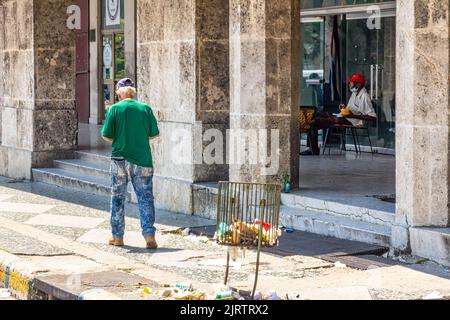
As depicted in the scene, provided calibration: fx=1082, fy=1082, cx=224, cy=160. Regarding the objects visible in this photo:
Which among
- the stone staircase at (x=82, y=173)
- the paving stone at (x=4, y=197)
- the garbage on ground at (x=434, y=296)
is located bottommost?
the garbage on ground at (x=434, y=296)

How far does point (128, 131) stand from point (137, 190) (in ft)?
2.02

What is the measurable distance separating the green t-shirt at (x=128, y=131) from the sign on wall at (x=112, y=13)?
13276 millimetres

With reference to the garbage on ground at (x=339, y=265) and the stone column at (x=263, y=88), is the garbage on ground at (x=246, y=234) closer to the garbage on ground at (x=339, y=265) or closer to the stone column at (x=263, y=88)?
the garbage on ground at (x=339, y=265)

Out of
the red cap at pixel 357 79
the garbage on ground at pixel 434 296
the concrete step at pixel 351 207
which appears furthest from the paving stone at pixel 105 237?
the red cap at pixel 357 79

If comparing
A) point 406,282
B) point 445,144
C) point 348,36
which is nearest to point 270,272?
point 406,282

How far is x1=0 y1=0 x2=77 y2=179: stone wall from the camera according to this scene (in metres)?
17.2

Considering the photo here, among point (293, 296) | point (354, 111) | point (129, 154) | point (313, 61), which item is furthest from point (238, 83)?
point (313, 61)

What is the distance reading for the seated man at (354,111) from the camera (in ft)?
56.1

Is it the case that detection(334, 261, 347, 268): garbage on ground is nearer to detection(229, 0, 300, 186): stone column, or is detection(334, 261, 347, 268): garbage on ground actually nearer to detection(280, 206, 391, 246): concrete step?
detection(280, 206, 391, 246): concrete step

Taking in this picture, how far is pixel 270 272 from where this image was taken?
9609mm

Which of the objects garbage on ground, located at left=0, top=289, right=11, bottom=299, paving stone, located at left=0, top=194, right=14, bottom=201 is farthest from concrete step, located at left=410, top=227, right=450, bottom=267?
paving stone, located at left=0, top=194, right=14, bottom=201

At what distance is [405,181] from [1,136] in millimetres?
10314

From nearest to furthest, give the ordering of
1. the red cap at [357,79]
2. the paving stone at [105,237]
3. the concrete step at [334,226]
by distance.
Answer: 1. the concrete step at [334,226]
2. the paving stone at [105,237]
3. the red cap at [357,79]

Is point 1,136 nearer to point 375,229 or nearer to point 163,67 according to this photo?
point 163,67
